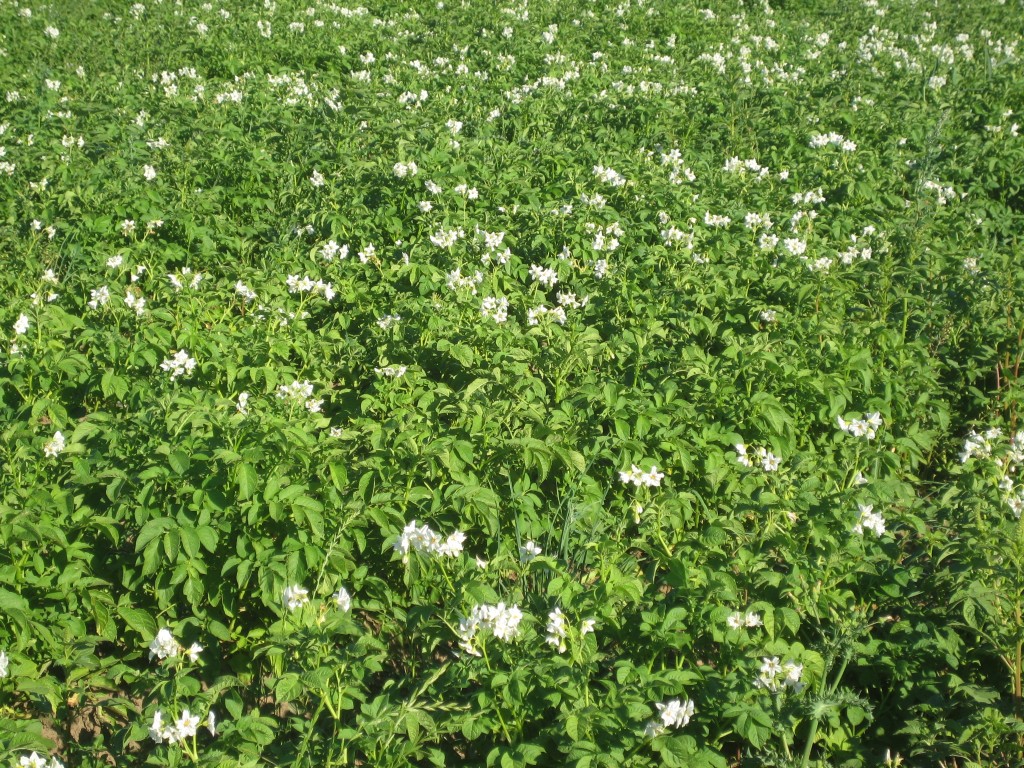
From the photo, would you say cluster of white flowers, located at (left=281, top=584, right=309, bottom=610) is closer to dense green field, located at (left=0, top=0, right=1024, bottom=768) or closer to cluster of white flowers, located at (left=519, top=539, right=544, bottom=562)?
dense green field, located at (left=0, top=0, right=1024, bottom=768)

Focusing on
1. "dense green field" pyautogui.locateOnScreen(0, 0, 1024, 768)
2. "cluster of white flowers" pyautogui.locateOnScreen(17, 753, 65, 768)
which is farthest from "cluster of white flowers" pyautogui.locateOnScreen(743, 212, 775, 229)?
"cluster of white flowers" pyautogui.locateOnScreen(17, 753, 65, 768)

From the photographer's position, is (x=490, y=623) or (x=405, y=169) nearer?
(x=490, y=623)

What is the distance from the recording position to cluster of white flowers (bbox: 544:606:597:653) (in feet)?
9.24

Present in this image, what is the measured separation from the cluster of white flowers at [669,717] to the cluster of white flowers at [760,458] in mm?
1296

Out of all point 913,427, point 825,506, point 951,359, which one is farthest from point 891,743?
point 951,359

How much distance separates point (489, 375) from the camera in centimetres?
440

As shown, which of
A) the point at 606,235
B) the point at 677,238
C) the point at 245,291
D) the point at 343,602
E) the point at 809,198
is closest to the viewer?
the point at 343,602

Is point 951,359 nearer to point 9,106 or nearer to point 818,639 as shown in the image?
point 818,639

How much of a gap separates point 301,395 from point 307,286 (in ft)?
4.37

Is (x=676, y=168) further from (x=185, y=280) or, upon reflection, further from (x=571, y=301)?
(x=185, y=280)

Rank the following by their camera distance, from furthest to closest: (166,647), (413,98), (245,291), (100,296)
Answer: (413,98) < (245,291) < (100,296) < (166,647)

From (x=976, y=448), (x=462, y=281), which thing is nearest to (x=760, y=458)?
(x=976, y=448)

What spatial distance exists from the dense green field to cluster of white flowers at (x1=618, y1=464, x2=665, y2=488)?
0.02 meters

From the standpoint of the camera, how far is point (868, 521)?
127 inches
